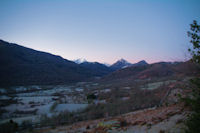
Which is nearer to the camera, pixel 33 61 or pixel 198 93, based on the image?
→ pixel 198 93

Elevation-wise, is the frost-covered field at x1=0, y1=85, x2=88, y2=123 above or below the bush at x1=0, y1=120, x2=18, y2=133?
below

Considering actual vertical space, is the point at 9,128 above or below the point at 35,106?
above

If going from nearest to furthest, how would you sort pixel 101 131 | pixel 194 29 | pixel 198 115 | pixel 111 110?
pixel 198 115 < pixel 194 29 < pixel 101 131 < pixel 111 110

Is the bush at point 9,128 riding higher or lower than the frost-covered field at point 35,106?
higher

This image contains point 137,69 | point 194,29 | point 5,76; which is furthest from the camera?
point 137,69

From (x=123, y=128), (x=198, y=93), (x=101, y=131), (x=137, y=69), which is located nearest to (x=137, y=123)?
(x=123, y=128)

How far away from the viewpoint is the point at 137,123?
659 centimetres

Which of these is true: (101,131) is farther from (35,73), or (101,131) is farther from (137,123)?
(35,73)

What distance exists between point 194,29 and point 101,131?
5.75 m

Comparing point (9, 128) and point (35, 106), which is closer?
point (9, 128)

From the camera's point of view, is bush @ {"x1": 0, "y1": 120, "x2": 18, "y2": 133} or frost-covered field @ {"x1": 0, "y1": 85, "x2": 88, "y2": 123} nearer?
bush @ {"x1": 0, "y1": 120, "x2": 18, "y2": 133}

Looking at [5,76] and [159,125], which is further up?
[5,76]

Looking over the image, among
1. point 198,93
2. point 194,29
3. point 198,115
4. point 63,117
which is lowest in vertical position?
point 63,117

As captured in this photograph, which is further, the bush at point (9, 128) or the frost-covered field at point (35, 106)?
the frost-covered field at point (35, 106)
